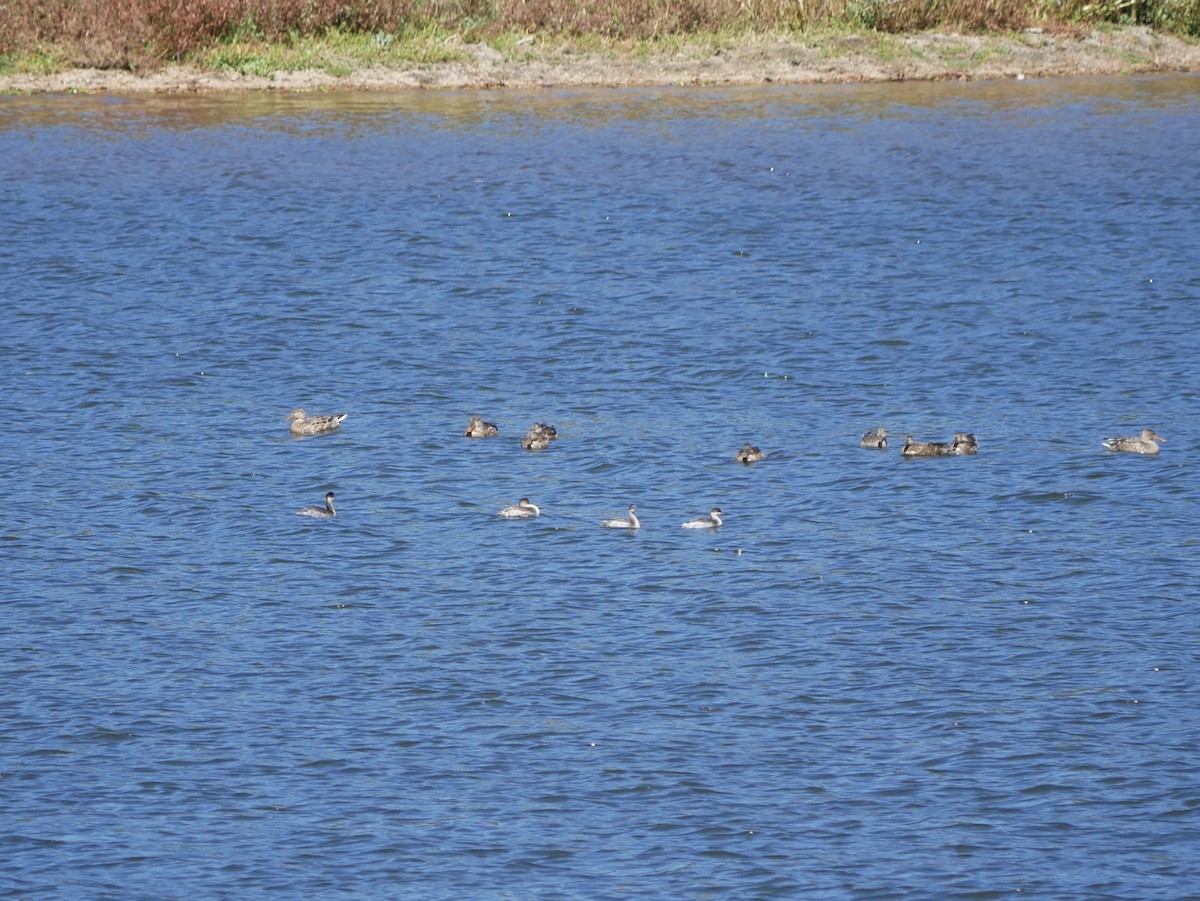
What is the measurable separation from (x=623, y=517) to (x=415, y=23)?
35.8 m

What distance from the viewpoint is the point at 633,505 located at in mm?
21906

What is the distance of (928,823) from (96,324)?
19.6m

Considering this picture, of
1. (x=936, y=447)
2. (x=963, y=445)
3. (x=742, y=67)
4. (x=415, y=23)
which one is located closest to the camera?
(x=963, y=445)

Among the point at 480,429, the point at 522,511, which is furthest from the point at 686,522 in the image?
the point at 480,429

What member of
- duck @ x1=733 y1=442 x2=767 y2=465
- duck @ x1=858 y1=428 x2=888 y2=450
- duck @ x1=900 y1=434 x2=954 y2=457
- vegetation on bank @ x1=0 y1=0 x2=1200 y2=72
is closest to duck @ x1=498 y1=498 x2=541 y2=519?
duck @ x1=733 y1=442 x2=767 y2=465

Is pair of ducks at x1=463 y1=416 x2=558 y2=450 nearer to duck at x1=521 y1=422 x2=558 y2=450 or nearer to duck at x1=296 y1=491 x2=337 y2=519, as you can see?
duck at x1=521 y1=422 x2=558 y2=450

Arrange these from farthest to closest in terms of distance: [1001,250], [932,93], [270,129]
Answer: [932,93]
[270,129]
[1001,250]

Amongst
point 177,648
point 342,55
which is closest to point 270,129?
point 342,55

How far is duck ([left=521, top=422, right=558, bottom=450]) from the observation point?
23848 mm

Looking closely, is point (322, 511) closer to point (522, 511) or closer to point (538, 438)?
point (522, 511)

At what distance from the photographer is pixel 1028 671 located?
17125mm

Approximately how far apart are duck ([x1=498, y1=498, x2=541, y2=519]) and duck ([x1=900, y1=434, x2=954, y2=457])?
4.84 meters

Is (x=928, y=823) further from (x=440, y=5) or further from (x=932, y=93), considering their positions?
(x=440, y=5)

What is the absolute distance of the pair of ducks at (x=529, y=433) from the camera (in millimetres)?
23875
